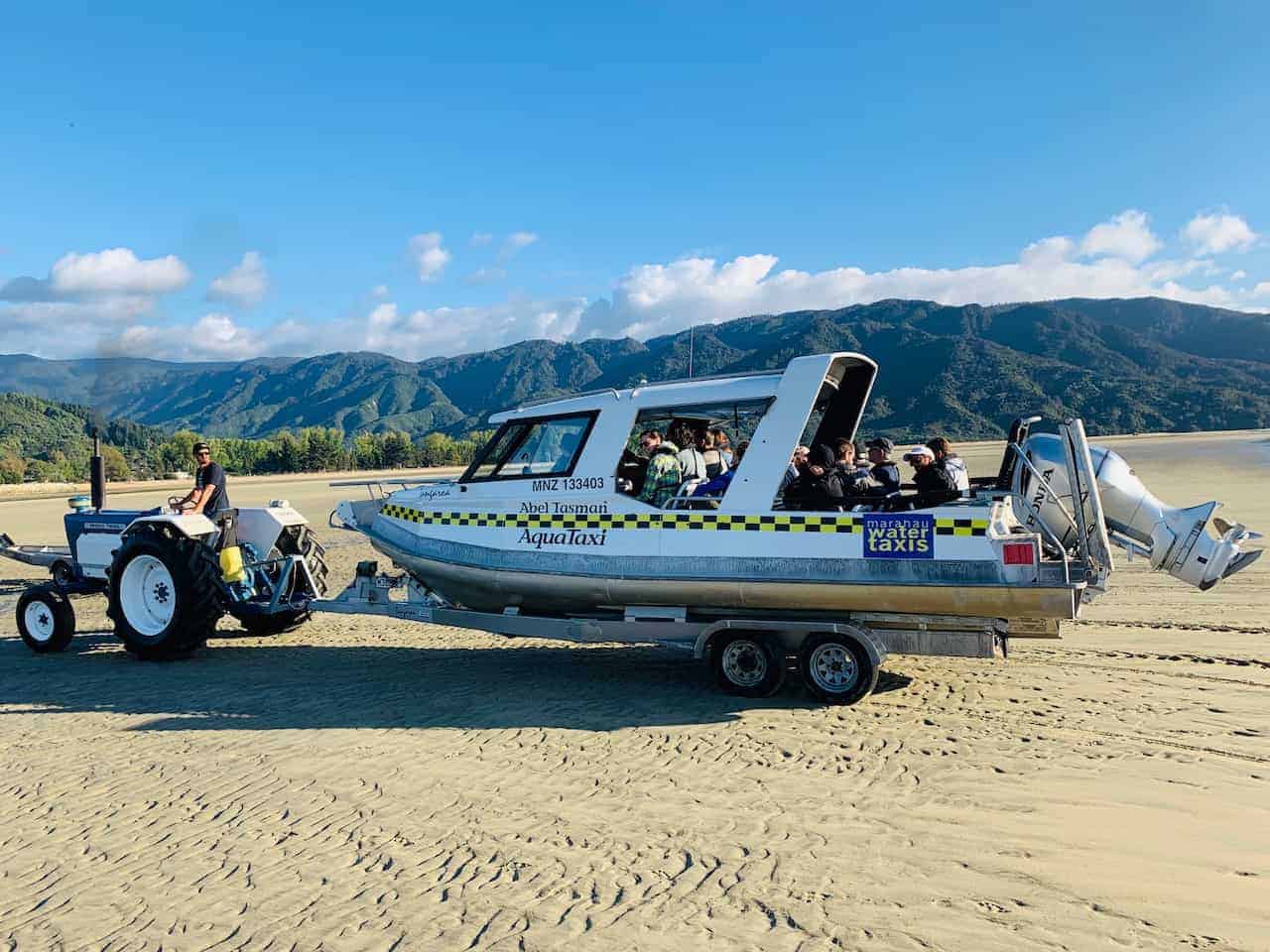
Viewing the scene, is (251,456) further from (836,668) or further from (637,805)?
(637,805)

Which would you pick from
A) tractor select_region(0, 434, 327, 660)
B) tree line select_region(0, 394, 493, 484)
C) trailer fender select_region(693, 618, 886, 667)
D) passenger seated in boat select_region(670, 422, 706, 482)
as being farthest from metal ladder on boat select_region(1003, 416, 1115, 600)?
tree line select_region(0, 394, 493, 484)

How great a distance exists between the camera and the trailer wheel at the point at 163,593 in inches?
345

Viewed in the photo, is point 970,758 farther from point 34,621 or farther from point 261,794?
point 34,621

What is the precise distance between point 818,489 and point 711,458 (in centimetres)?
113

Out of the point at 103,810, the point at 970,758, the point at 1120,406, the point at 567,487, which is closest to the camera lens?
the point at 103,810

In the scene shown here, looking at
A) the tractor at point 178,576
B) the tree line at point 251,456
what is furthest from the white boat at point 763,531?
the tree line at point 251,456

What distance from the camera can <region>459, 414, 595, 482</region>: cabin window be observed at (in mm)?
7910

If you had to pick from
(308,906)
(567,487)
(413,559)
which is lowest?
(308,906)

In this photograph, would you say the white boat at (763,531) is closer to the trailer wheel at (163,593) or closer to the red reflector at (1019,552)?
the red reflector at (1019,552)

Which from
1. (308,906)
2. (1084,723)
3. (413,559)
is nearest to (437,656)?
(413,559)

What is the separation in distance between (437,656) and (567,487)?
8.98 feet

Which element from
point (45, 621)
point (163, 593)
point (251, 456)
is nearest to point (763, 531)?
point (163, 593)

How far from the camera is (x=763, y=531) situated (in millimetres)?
7117

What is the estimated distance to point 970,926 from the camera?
12.6 feet
